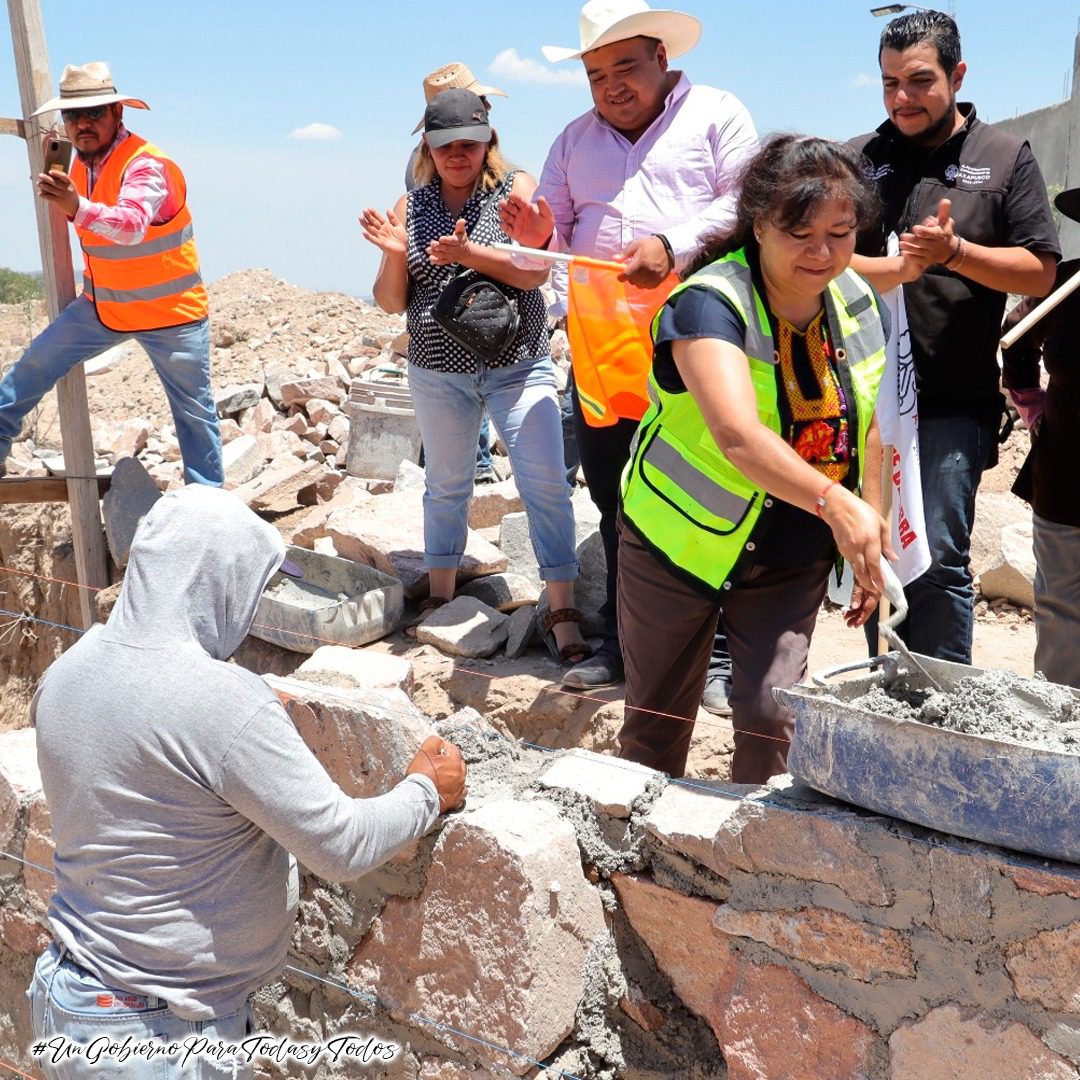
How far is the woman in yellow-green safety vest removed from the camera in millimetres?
2744

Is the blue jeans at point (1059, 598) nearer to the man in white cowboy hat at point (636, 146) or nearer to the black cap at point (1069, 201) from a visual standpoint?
the black cap at point (1069, 201)

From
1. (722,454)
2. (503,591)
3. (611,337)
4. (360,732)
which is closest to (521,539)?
(503,591)

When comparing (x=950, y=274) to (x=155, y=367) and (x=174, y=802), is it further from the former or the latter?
(x=155, y=367)

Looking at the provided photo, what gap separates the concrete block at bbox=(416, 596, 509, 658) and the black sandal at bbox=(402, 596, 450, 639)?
2.8 inches

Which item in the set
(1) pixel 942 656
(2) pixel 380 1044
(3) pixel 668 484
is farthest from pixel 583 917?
(1) pixel 942 656

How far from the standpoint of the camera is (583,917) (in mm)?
2820

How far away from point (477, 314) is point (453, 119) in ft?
2.46

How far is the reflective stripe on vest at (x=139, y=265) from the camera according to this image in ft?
19.3

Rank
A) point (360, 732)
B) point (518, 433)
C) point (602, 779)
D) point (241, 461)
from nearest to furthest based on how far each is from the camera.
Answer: point (602, 779)
point (360, 732)
point (518, 433)
point (241, 461)

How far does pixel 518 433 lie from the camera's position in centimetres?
511

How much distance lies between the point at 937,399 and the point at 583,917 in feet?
6.81

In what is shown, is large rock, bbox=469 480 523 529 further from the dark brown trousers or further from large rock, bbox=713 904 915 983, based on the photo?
large rock, bbox=713 904 915 983

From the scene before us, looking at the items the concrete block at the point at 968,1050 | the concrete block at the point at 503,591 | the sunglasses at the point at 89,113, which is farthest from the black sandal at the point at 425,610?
the concrete block at the point at 968,1050

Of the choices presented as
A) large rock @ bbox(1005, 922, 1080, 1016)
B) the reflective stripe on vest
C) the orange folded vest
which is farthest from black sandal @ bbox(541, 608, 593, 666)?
large rock @ bbox(1005, 922, 1080, 1016)
